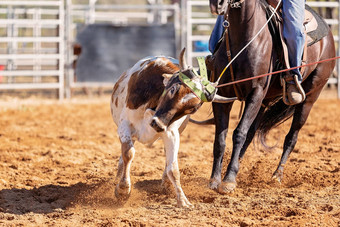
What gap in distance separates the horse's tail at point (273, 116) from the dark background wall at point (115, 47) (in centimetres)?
785

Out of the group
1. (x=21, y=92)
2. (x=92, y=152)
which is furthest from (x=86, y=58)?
(x=92, y=152)

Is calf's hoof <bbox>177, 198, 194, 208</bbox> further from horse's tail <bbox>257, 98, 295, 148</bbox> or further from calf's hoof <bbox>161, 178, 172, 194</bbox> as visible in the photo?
horse's tail <bbox>257, 98, 295, 148</bbox>

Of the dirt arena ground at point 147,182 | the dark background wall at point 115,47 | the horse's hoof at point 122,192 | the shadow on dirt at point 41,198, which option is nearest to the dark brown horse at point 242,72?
the dirt arena ground at point 147,182

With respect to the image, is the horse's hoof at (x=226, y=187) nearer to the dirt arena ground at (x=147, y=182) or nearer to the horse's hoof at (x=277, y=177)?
the dirt arena ground at (x=147, y=182)

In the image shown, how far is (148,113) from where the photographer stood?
4.41 m

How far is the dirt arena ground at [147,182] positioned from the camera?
4227 mm

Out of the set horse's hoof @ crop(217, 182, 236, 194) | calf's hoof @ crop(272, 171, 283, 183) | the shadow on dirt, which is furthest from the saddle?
the shadow on dirt

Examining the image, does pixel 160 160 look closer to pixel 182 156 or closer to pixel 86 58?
pixel 182 156

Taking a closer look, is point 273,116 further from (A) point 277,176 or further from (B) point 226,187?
(B) point 226,187

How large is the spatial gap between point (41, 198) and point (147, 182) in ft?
3.57

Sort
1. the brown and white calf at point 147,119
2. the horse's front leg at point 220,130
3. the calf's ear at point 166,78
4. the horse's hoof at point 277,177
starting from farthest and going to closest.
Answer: the horse's hoof at point 277,177 → the horse's front leg at point 220,130 → the brown and white calf at point 147,119 → the calf's ear at point 166,78

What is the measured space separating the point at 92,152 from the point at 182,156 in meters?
1.16

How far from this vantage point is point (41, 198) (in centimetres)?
494

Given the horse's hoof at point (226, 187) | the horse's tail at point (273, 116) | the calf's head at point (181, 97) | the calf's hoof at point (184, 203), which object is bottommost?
the calf's hoof at point (184, 203)
